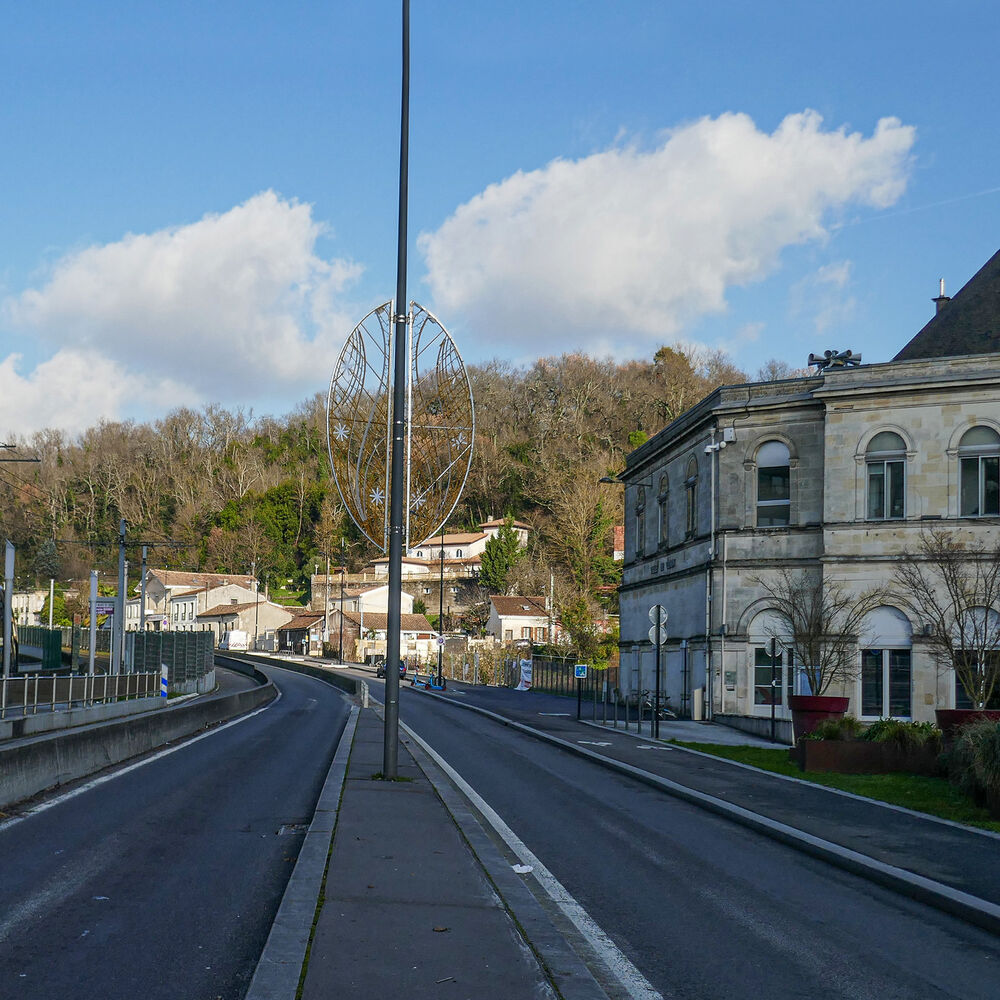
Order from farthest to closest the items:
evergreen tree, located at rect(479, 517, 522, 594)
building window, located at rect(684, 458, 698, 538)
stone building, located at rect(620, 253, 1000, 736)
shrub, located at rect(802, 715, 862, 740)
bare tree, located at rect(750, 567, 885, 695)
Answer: evergreen tree, located at rect(479, 517, 522, 594) → building window, located at rect(684, 458, 698, 538) → stone building, located at rect(620, 253, 1000, 736) → bare tree, located at rect(750, 567, 885, 695) → shrub, located at rect(802, 715, 862, 740)

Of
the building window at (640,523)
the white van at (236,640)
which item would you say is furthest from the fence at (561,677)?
the white van at (236,640)

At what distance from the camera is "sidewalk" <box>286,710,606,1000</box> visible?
19.2 ft

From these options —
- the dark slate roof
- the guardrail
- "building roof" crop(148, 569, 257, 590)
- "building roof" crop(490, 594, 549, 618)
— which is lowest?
the guardrail

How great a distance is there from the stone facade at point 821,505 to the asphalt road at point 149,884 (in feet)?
70.1

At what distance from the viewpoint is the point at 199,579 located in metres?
133

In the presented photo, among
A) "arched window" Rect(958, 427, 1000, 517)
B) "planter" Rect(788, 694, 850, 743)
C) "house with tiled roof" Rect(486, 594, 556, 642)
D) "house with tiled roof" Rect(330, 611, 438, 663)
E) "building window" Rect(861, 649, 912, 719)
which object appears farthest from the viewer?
"house with tiled roof" Rect(330, 611, 438, 663)

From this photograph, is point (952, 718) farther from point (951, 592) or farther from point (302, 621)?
point (302, 621)

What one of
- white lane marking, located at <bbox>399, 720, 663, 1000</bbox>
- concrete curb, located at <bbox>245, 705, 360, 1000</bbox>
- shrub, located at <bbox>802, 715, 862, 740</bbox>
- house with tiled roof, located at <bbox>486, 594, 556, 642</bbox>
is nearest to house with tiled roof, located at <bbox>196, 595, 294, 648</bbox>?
house with tiled roof, located at <bbox>486, 594, 556, 642</bbox>

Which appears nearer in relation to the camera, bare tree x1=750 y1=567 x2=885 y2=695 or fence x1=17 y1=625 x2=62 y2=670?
bare tree x1=750 y1=567 x2=885 y2=695

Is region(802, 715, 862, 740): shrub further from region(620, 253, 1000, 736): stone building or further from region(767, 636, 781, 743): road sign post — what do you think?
region(620, 253, 1000, 736): stone building

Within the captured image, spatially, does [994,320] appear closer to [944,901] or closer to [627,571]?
[627,571]

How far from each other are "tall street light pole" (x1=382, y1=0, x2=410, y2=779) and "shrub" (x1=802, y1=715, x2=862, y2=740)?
320 inches

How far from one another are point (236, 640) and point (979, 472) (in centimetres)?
10339

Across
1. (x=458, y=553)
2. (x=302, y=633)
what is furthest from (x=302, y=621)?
(x=458, y=553)
